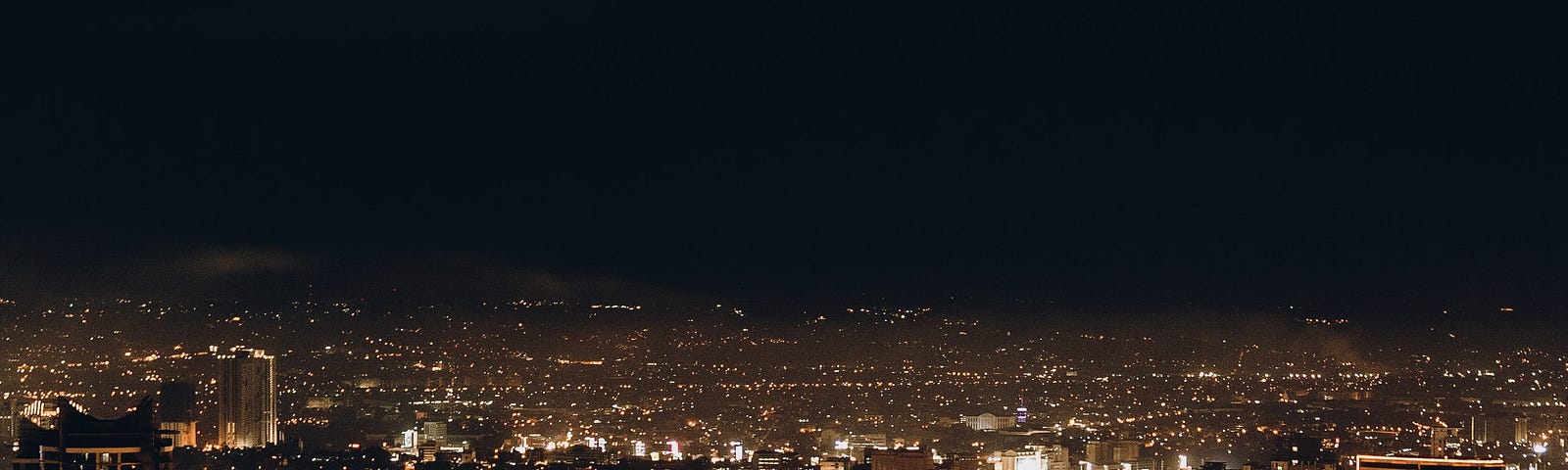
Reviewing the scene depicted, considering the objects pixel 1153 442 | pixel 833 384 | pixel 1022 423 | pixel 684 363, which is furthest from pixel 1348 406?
pixel 684 363

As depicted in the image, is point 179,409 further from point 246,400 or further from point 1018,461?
point 1018,461

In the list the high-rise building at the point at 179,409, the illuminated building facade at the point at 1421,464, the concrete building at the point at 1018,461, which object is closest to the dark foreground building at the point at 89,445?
the high-rise building at the point at 179,409

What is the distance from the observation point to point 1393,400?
12273 millimetres

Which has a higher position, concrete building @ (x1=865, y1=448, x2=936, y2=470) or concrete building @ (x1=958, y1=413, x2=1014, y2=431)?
concrete building @ (x1=958, y1=413, x2=1014, y2=431)

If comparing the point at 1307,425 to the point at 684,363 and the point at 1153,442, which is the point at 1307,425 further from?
the point at 684,363

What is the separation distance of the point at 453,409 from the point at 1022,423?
162 inches

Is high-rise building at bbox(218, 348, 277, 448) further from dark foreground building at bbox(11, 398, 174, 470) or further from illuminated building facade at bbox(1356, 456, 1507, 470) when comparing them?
illuminated building facade at bbox(1356, 456, 1507, 470)

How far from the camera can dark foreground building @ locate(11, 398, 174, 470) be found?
9633 millimetres

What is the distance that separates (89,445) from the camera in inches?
380

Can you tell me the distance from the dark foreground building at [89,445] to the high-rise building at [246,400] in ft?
8.58

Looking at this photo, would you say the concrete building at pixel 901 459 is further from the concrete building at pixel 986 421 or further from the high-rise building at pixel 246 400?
the high-rise building at pixel 246 400

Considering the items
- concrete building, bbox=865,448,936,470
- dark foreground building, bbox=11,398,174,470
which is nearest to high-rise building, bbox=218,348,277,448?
dark foreground building, bbox=11,398,174,470

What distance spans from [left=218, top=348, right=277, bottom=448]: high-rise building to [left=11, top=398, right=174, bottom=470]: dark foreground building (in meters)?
2.62

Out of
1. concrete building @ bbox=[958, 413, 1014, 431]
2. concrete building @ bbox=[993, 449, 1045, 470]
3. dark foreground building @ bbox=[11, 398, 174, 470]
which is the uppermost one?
dark foreground building @ bbox=[11, 398, 174, 470]
